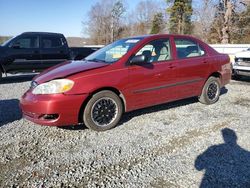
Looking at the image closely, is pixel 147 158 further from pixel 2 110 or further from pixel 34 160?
pixel 2 110

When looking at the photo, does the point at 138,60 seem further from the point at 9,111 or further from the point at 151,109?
the point at 9,111

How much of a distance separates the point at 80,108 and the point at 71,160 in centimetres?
103

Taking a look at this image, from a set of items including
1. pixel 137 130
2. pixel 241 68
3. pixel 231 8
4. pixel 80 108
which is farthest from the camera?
pixel 231 8

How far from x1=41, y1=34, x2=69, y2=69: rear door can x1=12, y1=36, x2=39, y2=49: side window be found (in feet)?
0.87

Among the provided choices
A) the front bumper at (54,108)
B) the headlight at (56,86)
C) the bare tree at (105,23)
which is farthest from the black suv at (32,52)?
the bare tree at (105,23)

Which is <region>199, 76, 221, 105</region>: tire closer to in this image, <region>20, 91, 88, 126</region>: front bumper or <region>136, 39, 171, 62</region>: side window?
<region>136, 39, 171, 62</region>: side window

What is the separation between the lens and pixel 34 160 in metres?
3.58

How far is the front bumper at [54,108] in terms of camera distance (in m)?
4.14

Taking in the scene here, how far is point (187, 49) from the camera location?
587cm

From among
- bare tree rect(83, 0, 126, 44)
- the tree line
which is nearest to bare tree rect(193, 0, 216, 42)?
the tree line

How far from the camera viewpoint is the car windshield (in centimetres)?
495

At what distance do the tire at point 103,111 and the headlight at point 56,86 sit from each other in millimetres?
456

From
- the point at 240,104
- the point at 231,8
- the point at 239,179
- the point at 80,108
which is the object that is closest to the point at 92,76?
the point at 80,108

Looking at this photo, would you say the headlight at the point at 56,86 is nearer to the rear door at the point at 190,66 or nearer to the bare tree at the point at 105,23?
the rear door at the point at 190,66
